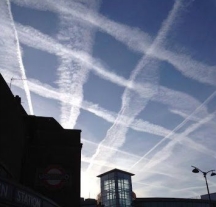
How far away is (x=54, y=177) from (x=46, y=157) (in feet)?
6.57

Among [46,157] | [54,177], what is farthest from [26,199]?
[46,157]

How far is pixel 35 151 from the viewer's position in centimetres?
2750

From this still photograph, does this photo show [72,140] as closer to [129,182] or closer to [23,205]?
[23,205]

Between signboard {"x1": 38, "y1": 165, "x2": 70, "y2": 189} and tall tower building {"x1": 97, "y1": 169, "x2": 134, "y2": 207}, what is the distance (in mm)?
43723

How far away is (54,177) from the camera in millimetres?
27234

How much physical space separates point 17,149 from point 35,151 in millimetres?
4830

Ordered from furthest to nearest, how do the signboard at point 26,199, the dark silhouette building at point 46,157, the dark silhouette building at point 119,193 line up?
1. the dark silhouette building at point 119,193
2. the dark silhouette building at point 46,157
3. the signboard at point 26,199

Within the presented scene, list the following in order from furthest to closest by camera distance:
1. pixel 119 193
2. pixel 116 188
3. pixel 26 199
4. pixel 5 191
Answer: pixel 116 188 → pixel 119 193 → pixel 26 199 → pixel 5 191

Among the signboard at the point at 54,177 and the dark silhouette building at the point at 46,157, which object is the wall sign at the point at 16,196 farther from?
the signboard at the point at 54,177

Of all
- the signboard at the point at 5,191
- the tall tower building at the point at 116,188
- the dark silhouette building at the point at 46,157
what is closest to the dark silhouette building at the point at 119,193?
the tall tower building at the point at 116,188

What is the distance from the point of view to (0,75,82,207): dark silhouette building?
77.8 ft

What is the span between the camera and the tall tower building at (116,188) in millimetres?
68419

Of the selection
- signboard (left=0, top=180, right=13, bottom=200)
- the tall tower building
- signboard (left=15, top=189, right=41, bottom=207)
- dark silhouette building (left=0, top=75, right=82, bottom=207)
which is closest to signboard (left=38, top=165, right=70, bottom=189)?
dark silhouette building (left=0, top=75, right=82, bottom=207)

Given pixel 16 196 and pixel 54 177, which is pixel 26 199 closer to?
pixel 16 196
